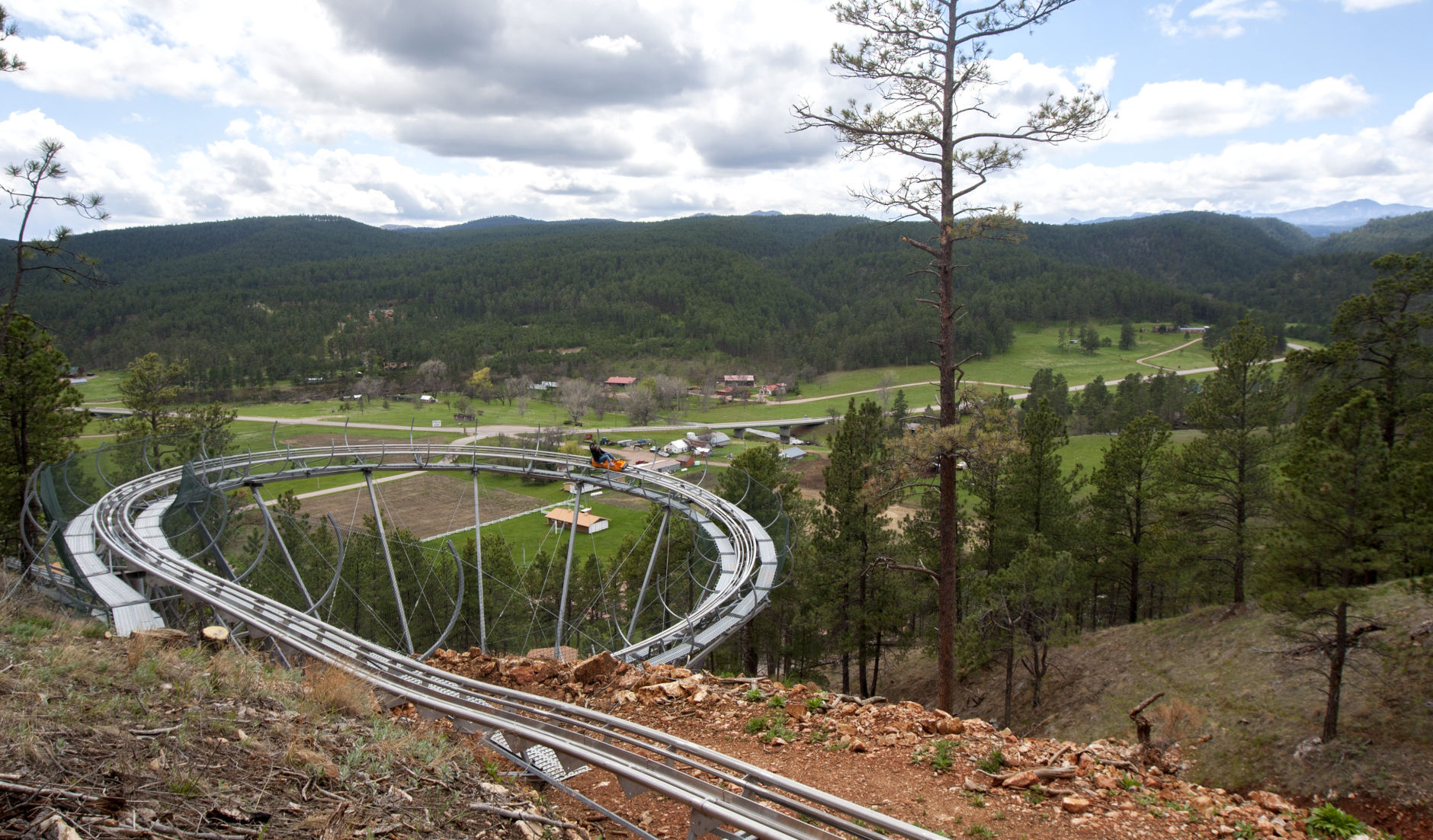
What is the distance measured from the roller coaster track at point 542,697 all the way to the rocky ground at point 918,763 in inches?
29.7

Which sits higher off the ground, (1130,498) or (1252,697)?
(1130,498)

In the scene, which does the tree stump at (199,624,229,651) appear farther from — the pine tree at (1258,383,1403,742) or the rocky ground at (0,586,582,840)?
the pine tree at (1258,383,1403,742)

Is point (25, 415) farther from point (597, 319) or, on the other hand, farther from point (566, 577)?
point (597, 319)

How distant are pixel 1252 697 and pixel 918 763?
15.5 meters

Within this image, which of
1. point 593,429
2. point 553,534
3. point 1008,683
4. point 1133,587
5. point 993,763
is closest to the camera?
point 993,763

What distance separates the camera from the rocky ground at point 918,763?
6656 millimetres

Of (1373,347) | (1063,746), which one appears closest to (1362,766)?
(1063,746)

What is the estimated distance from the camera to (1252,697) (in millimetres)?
17516

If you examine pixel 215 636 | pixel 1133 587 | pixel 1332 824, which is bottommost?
pixel 1133 587

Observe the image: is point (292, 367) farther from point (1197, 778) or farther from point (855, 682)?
point (1197, 778)

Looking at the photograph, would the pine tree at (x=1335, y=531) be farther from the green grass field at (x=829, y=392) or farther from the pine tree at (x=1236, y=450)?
the green grass field at (x=829, y=392)

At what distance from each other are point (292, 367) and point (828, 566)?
462 ft

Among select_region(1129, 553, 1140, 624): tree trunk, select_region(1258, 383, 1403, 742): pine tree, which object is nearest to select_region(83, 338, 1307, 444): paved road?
select_region(1129, 553, 1140, 624): tree trunk

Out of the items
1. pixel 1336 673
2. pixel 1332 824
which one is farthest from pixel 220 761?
pixel 1336 673
